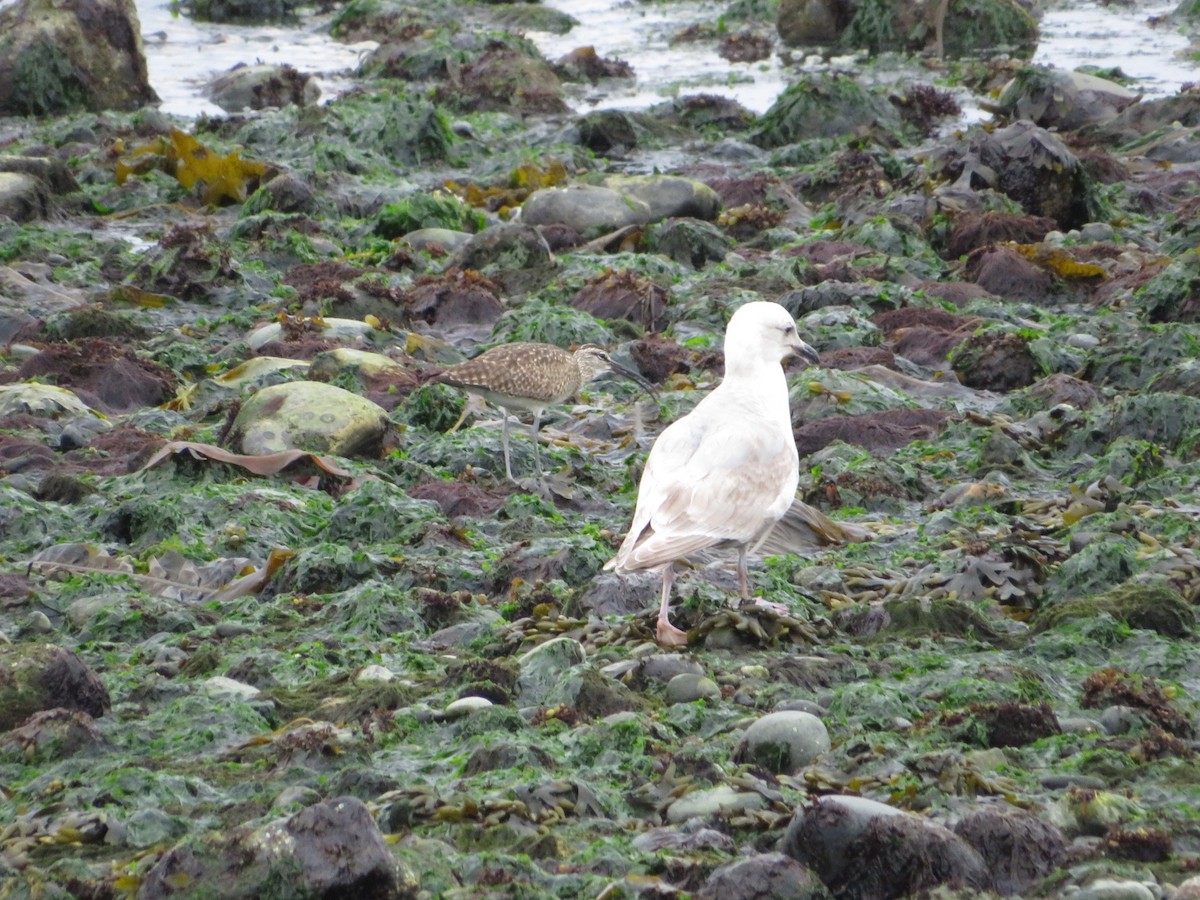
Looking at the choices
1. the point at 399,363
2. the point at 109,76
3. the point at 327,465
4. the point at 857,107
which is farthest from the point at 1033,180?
the point at 109,76

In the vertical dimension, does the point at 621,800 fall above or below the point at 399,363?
above

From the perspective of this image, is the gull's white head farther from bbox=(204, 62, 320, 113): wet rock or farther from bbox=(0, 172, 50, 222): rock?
bbox=(204, 62, 320, 113): wet rock

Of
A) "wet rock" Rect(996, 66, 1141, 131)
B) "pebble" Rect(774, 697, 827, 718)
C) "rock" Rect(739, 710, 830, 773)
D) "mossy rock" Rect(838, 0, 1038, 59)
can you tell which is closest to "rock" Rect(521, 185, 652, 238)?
"wet rock" Rect(996, 66, 1141, 131)

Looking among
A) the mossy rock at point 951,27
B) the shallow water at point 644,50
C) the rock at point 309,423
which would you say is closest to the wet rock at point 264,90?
the shallow water at point 644,50

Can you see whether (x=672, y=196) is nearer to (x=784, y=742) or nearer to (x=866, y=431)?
(x=866, y=431)

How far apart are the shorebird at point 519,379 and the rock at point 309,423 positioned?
50 centimetres

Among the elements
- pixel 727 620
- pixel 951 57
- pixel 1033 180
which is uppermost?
pixel 727 620

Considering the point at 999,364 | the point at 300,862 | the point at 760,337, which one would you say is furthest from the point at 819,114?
the point at 300,862

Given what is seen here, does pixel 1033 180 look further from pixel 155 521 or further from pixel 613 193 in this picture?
pixel 155 521

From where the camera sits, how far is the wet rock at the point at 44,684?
5.15 meters

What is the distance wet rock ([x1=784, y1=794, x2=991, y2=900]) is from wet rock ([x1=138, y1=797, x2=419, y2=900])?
0.97 metres

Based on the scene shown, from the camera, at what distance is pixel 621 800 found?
4.53m

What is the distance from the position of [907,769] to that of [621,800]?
822 mm

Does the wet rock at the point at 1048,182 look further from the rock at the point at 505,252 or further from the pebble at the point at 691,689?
the pebble at the point at 691,689
